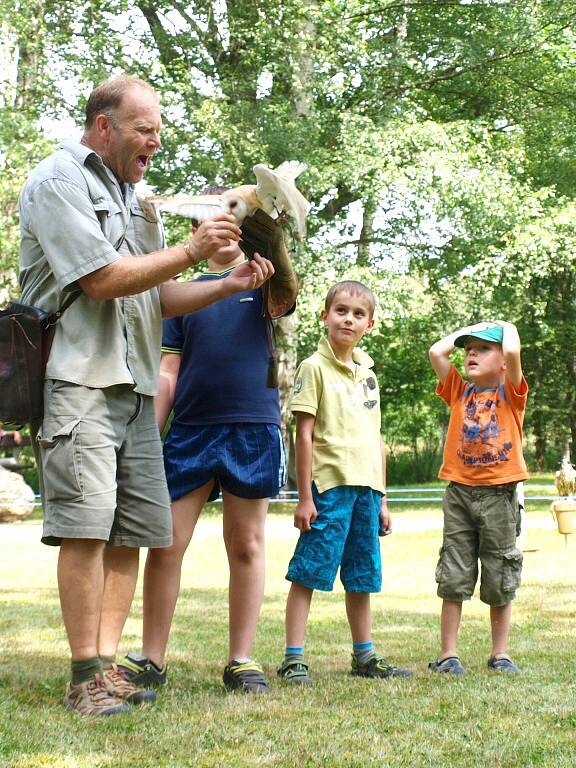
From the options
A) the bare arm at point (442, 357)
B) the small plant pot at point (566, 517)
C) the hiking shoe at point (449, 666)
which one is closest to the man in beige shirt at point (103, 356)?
the hiking shoe at point (449, 666)

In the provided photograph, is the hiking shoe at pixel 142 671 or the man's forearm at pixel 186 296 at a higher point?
the man's forearm at pixel 186 296

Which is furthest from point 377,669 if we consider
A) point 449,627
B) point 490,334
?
point 490,334

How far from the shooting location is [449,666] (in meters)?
4.40

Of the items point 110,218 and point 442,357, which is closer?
point 110,218

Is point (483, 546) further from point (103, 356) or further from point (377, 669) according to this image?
point (103, 356)

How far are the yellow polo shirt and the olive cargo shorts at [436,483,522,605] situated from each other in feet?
1.57

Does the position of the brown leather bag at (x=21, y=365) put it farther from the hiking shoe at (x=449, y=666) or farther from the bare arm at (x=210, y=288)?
the hiking shoe at (x=449, y=666)

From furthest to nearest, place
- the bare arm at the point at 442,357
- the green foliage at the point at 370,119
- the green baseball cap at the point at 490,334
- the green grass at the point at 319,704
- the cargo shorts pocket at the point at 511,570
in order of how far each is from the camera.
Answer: the green foliage at the point at 370,119, the bare arm at the point at 442,357, the green baseball cap at the point at 490,334, the cargo shorts pocket at the point at 511,570, the green grass at the point at 319,704

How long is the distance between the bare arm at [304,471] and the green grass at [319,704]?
0.66 m

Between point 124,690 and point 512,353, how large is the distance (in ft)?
7.39

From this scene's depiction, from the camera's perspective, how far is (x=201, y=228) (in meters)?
3.34

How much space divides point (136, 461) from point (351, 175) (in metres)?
13.5

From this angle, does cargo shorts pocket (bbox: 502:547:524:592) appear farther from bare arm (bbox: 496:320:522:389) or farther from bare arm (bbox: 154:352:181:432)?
bare arm (bbox: 154:352:181:432)

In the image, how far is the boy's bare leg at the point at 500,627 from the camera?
4.61 m
